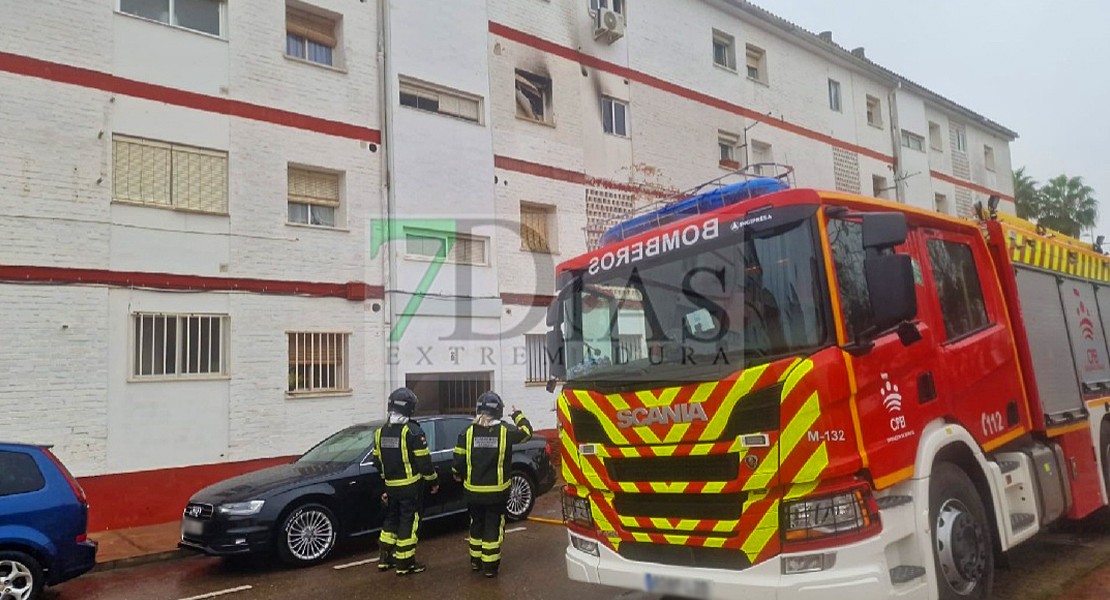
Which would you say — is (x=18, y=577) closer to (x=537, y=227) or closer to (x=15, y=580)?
(x=15, y=580)

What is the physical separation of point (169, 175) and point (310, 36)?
3.66m

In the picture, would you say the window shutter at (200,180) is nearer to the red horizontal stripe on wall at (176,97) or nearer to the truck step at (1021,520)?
the red horizontal stripe on wall at (176,97)

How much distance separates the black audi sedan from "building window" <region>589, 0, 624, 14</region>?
1181 cm

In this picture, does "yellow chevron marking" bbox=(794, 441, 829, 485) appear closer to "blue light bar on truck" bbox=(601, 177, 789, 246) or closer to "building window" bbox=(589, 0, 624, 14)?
"blue light bar on truck" bbox=(601, 177, 789, 246)

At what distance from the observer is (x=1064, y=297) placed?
21.9 feet

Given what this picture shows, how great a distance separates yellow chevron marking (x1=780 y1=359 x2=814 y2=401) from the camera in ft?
13.1

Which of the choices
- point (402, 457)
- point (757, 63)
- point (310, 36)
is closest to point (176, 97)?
point (310, 36)

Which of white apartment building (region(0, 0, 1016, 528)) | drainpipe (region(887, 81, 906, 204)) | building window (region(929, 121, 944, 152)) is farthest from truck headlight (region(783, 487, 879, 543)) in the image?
building window (region(929, 121, 944, 152))

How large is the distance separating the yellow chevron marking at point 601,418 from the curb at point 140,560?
6429 millimetres

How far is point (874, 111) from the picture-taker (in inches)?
993

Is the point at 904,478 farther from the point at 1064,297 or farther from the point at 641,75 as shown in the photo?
the point at 641,75

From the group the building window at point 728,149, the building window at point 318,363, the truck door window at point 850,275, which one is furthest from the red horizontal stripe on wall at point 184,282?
the building window at point 728,149

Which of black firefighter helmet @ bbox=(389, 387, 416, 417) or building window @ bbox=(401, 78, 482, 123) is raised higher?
building window @ bbox=(401, 78, 482, 123)

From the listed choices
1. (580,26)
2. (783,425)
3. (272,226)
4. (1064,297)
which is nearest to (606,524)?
(783,425)
